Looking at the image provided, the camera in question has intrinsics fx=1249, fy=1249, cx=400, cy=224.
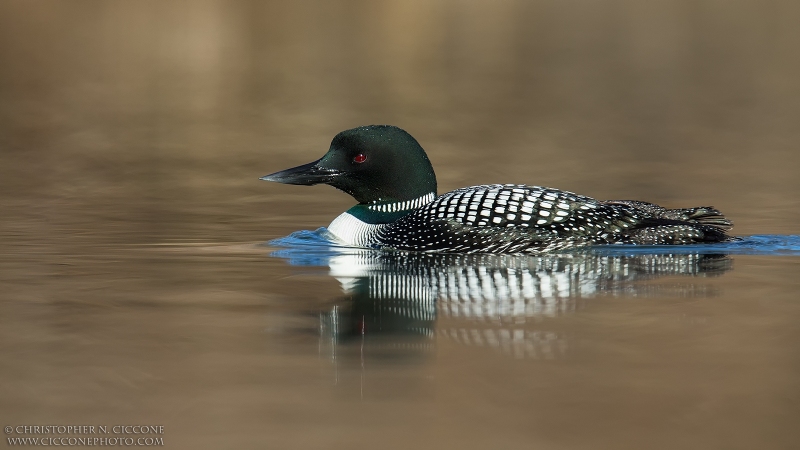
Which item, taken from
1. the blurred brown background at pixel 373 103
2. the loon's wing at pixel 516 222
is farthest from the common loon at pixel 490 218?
the blurred brown background at pixel 373 103

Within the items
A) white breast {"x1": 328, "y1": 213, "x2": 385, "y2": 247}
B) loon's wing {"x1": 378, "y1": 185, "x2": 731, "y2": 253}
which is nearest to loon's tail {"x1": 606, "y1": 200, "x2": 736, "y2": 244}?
loon's wing {"x1": 378, "y1": 185, "x2": 731, "y2": 253}

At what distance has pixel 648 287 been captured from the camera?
17.7ft

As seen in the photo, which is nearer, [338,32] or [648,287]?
[648,287]

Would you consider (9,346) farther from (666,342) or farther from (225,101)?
(225,101)

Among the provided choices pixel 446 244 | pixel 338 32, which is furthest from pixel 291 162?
pixel 338 32

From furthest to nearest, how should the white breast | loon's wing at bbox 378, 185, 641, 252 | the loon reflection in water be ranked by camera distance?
the white breast, loon's wing at bbox 378, 185, 641, 252, the loon reflection in water

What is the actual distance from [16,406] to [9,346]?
798mm

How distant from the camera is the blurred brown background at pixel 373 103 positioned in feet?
31.1

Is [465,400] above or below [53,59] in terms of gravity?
below

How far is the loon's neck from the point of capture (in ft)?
22.8

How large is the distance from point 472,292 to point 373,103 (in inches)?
442

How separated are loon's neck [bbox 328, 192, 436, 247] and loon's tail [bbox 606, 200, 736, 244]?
3.73ft

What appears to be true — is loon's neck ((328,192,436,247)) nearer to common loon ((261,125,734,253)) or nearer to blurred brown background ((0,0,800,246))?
common loon ((261,125,734,253))

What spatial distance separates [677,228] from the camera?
6.46 m
